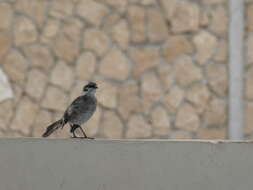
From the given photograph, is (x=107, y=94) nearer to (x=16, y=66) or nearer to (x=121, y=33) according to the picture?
(x=121, y=33)

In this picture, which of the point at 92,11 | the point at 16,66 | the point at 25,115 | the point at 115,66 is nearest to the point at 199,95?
the point at 115,66

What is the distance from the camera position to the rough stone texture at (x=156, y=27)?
830 centimetres

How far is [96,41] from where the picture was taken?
838 centimetres

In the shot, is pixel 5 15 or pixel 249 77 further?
pixel 5 15

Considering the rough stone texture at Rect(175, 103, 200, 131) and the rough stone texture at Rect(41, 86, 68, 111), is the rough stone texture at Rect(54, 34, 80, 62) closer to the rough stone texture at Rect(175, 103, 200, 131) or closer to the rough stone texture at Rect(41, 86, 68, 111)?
the rough stone texture at Rect(41, 86, 68, 111)

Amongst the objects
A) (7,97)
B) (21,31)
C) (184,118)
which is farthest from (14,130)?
(184,118)

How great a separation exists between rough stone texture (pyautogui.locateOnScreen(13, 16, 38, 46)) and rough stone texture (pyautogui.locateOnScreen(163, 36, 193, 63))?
4.58 ft

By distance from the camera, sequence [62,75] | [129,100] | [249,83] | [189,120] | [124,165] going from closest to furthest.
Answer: [124,165] → [249,83] → [189,120] → [129,100] → [62,75]

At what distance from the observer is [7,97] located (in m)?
8.44

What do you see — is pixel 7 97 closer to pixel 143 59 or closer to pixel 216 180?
pixel 143 59

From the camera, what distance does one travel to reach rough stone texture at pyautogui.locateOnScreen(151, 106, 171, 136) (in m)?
8.21

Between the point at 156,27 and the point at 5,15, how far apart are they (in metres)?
1.62

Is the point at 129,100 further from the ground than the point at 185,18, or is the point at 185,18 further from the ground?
the point at 185,18

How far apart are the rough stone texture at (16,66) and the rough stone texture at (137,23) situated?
3.87 feet
